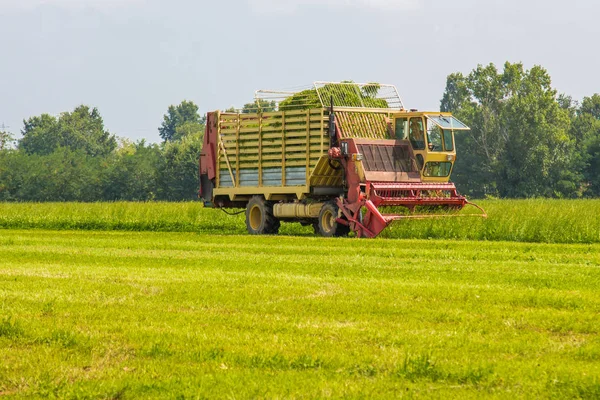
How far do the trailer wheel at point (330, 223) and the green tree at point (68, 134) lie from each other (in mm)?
134265

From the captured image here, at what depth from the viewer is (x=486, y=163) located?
94.9 meters

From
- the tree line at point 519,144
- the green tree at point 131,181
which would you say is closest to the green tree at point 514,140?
the tree line at point 519,144

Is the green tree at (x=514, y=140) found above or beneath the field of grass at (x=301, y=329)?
above

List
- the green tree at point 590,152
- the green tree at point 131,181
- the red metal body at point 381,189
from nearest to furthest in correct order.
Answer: the red metal body at point 381,189 < the green tree at point 590,152 < the green tree at point 131,181

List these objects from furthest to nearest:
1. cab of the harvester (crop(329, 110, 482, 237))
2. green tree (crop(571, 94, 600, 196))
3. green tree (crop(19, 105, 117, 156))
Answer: green tree (crop(19, 105, 117, 156)), green tree (crop(571, 94, 600, 196)), cab of the harvester (crop(329, 110, 482, 237))

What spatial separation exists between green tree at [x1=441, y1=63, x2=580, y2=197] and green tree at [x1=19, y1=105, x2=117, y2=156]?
255ft

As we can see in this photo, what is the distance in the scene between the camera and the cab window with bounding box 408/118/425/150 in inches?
1182

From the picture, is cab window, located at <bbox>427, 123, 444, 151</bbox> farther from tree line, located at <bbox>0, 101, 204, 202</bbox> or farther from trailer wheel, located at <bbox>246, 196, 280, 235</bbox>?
tree line, located at <bbox>0, 101, 204, 202</bbox>

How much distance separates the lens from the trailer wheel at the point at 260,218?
104 feet

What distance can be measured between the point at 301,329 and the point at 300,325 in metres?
0.25

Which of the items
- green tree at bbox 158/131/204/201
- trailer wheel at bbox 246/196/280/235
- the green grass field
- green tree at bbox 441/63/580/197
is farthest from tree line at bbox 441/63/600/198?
the green grass field

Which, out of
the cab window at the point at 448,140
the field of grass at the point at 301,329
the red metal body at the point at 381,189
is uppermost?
the cab window at the point at 448,140

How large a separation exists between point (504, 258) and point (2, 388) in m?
12.5

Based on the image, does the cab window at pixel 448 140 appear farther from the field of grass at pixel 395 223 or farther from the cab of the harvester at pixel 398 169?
the field of grass at pixel 395 223
